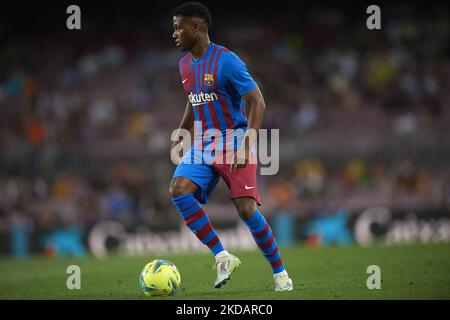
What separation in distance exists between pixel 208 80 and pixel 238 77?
1.06 ft

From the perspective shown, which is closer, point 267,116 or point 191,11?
point 191,11

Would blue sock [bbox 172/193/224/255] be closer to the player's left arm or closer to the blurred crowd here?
the player's left arm

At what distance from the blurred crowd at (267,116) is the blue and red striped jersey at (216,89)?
9.10 meters

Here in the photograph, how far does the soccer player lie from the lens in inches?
277

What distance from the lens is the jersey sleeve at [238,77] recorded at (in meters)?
7.03

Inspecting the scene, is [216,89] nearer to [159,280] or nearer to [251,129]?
[251,129]

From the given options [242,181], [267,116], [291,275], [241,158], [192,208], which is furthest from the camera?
[267,116]

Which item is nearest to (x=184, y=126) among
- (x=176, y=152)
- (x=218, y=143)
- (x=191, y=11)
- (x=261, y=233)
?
(x=176, y=152)

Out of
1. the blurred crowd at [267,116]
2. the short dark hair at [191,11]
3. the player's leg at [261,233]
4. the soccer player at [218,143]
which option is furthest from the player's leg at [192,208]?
the blurred crowd at [267,116]

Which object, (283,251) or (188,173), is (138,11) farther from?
(188,173)

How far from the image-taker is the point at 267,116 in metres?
19.1

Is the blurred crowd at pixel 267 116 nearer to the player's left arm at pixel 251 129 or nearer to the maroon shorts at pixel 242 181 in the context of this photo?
the maroon shorts at pixel 242 181

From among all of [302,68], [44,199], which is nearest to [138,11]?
[302,68]

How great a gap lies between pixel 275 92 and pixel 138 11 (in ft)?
22.2
